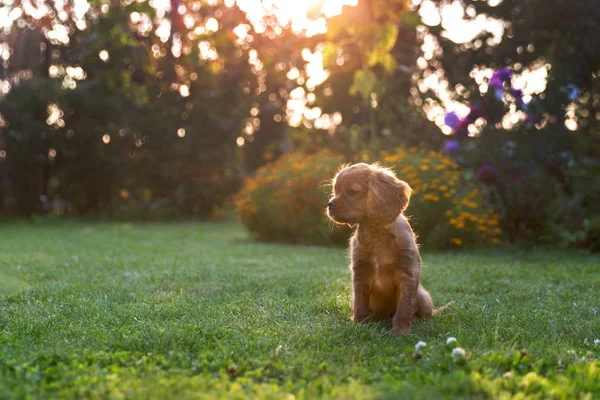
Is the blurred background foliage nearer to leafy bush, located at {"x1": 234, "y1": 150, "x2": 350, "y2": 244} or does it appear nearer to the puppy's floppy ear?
leafy bush, located at {"x1": 234, "y1": 150, "x2": 350, "y2": 244}

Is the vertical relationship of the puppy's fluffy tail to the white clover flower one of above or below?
below

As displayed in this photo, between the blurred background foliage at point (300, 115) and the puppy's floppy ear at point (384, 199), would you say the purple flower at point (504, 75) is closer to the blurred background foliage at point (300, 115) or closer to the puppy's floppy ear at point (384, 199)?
the blurred background foliage at point (300, 115)

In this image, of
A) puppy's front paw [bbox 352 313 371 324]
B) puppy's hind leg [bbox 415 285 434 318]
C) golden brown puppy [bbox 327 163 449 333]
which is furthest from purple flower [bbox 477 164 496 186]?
puppy's front paw [bbox 352 313 371 324]

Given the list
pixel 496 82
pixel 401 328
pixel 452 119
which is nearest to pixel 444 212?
pixel 452 119

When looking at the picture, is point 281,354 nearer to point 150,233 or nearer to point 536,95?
point 536,95

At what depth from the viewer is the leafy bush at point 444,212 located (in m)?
9.41

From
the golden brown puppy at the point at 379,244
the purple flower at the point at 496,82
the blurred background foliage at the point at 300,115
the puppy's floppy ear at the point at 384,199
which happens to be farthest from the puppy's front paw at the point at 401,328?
the purple flower at the point at 496,82

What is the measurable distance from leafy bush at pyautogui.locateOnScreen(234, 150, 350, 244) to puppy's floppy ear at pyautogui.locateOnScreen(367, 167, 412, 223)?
5923mm

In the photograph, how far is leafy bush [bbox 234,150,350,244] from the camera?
10.8 meters

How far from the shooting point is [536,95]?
34.8ft

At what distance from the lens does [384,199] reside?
13.8ft

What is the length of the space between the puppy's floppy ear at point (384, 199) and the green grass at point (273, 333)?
0.81 m

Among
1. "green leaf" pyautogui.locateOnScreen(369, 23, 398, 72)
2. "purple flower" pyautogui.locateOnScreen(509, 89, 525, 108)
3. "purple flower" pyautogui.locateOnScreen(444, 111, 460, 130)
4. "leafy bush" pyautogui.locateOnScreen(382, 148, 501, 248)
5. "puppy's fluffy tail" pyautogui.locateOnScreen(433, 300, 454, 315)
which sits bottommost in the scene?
"puppy's fluffy tail" pyautogui.locateOnScreen(433, 300, 454, 315)

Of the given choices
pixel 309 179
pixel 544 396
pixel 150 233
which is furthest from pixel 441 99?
pixel 544 396
